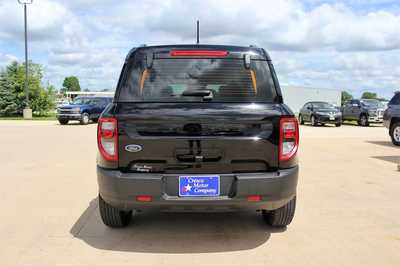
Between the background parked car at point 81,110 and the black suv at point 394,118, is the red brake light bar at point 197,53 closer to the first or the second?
the black suv at point 394,118

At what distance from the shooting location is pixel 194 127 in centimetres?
396

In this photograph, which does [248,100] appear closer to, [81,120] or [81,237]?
[81,237]

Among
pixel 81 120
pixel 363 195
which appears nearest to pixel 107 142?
pixel 363 195

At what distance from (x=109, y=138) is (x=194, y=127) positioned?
0.79 metres

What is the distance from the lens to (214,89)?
4.19m

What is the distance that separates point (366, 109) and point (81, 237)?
79.5ft

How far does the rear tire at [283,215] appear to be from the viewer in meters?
4.68

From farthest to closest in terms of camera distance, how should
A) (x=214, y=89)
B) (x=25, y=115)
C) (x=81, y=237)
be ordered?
(x=25, y=115), (x=81, y=237), (x=214, y=89)

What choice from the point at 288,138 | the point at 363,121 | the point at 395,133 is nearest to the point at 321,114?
the point at 363,121

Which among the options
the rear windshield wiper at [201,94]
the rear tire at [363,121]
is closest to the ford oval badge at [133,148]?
the rear windshield wiper at [201,94]

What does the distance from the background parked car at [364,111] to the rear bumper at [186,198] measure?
2360 cm

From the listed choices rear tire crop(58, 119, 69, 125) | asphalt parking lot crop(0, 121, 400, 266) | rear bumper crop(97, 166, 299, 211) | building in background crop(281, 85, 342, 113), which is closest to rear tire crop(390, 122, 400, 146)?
asphalt parking lot crop(0, 121, 400, 266)

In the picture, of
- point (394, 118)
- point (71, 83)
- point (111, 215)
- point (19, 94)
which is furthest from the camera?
point (71, 83)

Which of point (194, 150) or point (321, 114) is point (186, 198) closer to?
point (194, 150)
